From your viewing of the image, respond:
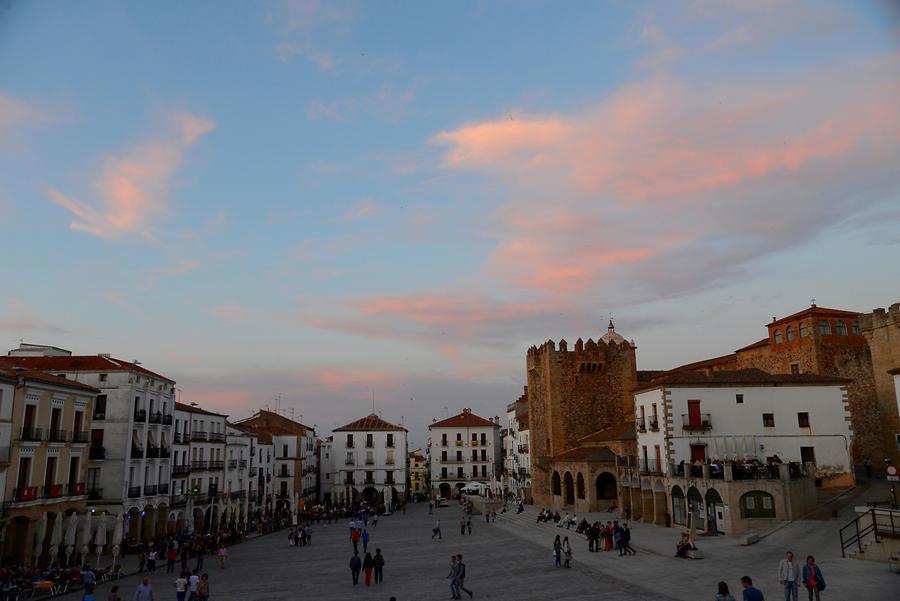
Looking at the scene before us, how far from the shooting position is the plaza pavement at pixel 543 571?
19.9m

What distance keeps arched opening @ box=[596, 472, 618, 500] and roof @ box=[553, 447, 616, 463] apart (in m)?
1.54

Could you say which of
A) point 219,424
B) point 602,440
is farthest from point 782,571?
point 219,424

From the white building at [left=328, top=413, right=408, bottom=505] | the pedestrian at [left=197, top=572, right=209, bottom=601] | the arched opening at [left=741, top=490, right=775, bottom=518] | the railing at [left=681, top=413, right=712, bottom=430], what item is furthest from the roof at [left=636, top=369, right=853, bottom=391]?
the white building at [left=328, top=413, right=408, bottom=505]

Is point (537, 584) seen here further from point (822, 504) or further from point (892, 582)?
point (822, 504)

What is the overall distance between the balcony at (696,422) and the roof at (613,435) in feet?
37.0

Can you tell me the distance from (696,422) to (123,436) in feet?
109

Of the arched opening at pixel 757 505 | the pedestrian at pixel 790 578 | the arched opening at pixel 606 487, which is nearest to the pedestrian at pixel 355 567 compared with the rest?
the pedestrian at pixel 790 578

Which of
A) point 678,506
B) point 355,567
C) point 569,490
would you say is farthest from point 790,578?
point 569,490

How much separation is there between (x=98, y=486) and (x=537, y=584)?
→ 2771 centimetres

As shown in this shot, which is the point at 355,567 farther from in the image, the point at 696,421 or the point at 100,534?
the point at 696,421

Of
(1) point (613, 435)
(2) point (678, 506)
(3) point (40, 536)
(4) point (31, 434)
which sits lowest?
(3) point (40, 536)

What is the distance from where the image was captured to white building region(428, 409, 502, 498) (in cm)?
8912

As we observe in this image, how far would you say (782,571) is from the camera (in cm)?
1580

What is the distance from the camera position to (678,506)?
115ft
